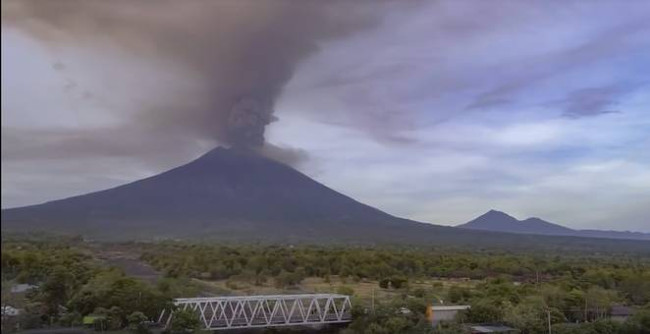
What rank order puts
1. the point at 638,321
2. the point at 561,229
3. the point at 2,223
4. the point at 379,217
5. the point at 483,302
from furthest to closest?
the point at 561,229 → the point at 379,217 → the point at 483,302 → the point at 638,321 → the point at 2,223

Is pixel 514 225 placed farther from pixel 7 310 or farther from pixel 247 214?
pixel 7 310

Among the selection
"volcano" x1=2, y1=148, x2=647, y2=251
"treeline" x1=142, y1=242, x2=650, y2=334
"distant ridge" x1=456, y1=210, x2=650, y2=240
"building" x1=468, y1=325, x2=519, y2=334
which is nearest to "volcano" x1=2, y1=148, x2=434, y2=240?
"volcano" x1=2, y1=148, x2=647, y2=251

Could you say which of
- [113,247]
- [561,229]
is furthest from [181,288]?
[561,229]

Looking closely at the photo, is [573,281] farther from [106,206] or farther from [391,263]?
[106,206]

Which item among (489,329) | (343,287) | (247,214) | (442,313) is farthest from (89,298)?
(247,214)

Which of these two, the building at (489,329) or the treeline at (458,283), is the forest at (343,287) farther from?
the building at (489,329)

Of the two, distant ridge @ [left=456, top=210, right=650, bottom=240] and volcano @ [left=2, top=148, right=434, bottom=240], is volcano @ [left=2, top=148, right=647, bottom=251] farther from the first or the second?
distant ridge @ [left=456, top=210, right=650, bottom=240]
